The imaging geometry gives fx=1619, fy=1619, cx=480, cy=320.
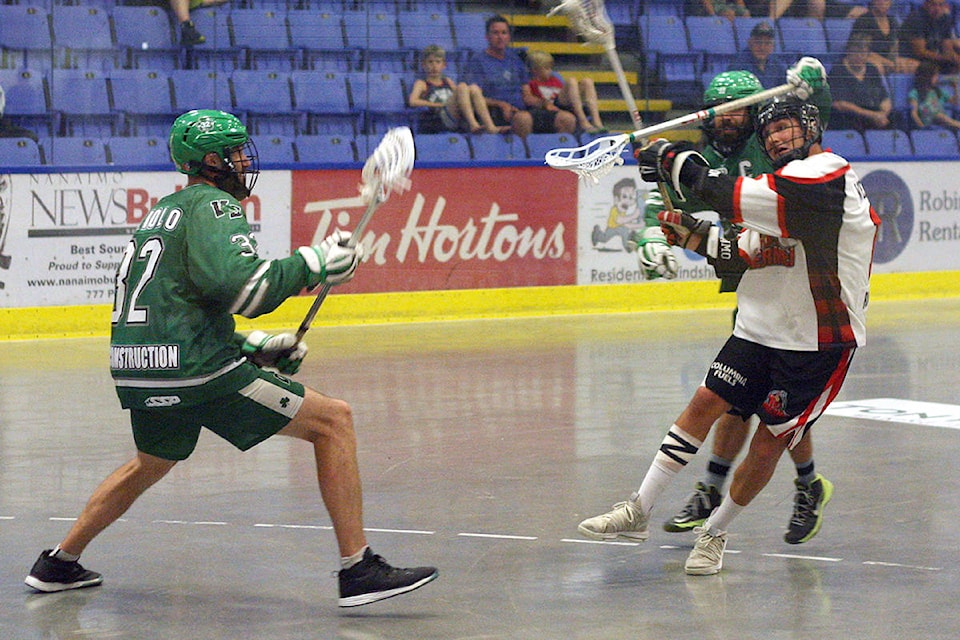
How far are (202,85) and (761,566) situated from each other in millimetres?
8366

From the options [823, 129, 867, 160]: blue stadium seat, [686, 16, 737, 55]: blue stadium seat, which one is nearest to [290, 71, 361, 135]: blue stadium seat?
[686, 16, 737, 55]: blue stadium seat

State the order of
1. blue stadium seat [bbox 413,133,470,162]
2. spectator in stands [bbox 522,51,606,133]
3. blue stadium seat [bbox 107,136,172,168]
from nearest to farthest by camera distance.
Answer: blue stadium seat [bbox 107,136,172,168] < blue stadium seat [bbox 413,133,470,162] < spectator in stands [bbox 522,51,606,133]

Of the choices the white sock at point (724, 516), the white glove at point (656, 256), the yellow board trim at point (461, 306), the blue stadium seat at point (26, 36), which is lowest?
the white sock at point (724, 516)

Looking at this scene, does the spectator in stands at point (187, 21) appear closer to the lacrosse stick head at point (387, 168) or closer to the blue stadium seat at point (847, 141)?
the blue stadium seat at point (847, 141)

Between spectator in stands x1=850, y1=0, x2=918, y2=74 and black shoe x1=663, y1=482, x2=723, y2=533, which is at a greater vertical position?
spectator in stands x1=850, y1=0, x2=918, y2=74

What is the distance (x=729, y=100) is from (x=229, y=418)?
229 centimetres

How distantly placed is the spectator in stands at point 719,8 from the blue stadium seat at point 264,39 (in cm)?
384

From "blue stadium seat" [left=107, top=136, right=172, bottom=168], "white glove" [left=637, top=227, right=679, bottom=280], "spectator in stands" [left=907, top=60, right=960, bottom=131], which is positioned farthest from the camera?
"spectator in stands" [left=907, top=60, right=960, bottom=131]

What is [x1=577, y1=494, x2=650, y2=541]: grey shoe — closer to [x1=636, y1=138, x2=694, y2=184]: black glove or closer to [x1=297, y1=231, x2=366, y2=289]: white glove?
[x1=636, y1=138, x2=694, y2=184]: black glove

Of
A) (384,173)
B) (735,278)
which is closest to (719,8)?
(735,278)

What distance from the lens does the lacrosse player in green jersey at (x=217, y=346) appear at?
15.9ft

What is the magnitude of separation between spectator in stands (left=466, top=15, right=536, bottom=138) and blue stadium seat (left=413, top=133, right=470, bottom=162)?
452 millimetres

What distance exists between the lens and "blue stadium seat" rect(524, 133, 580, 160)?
13.8 meters

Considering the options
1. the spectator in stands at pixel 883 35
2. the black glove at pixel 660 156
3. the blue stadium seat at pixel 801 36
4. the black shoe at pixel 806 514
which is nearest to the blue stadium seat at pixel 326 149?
the blue stadium seat at pixel 801 36
